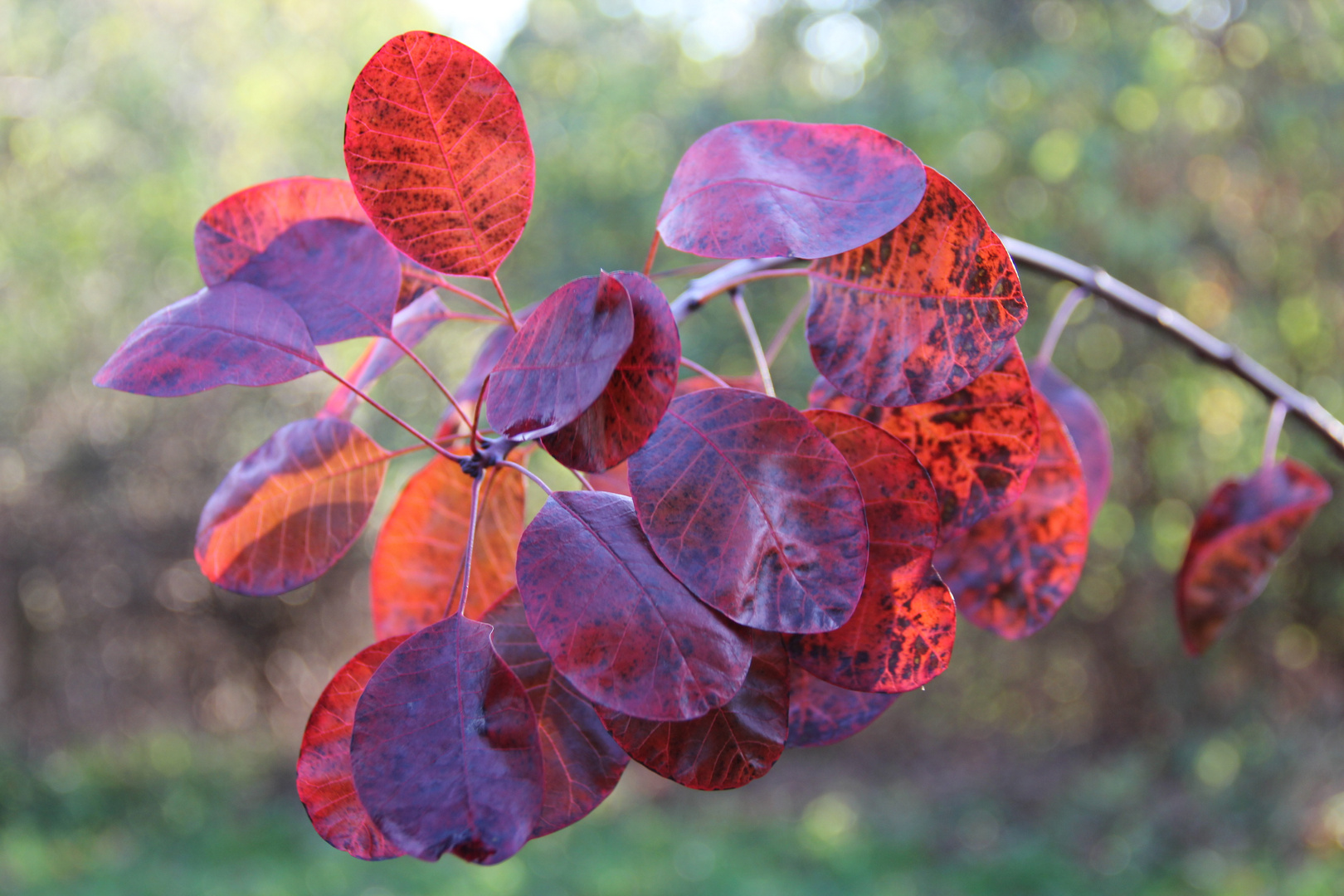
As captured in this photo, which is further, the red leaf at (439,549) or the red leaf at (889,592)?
the red leaf at (439,549)

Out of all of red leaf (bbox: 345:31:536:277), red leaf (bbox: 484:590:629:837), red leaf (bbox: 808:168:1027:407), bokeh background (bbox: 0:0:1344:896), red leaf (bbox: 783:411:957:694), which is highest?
red leaf (bbox: 345:31:536:277)

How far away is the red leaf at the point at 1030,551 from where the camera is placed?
1.67ft

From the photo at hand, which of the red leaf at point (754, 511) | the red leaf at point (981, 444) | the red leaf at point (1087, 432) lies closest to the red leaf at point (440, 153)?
the red leaf at point (754, 511)

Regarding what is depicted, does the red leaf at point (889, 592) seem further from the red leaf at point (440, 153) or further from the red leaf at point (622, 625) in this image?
the red leaf at point (440, 153)

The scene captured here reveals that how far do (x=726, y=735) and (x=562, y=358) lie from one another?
169mm

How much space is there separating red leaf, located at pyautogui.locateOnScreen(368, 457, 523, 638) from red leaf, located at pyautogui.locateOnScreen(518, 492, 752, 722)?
16cm

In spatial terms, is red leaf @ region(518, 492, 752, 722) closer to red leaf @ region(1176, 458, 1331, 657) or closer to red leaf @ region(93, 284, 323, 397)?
red leaf @ region(93, 284, 323, 397)

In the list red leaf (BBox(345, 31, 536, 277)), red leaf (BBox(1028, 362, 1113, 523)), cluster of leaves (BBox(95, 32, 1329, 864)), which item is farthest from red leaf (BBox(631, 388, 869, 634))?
red leaf (BBox(1028, 362, 1113, 523))

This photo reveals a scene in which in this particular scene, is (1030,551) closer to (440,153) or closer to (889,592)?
(889,592)

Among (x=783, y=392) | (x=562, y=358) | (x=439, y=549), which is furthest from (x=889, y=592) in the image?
(x=783, y=392)

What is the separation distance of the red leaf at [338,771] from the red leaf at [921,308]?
245 mm

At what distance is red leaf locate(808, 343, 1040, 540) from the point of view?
44cm

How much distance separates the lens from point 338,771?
40 centimetres

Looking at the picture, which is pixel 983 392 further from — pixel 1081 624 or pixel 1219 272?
pixel 1081 624
